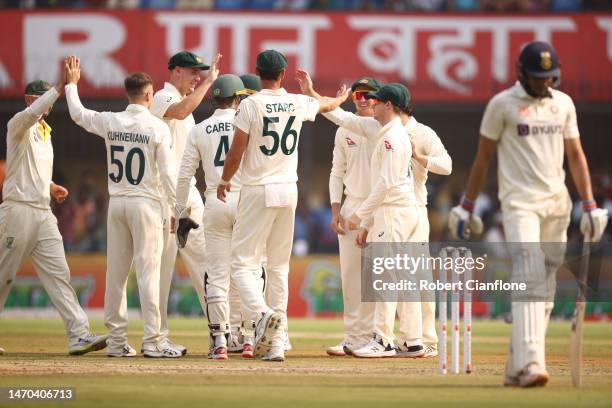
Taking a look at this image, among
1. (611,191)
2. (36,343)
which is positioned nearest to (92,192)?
(611,191)

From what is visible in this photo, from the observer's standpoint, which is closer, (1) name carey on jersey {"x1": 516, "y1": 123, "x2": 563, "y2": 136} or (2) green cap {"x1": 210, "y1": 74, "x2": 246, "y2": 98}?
(1) name carey on jersey {"x1": 516, "y1": 123, "x2": 563, "y2": 136}

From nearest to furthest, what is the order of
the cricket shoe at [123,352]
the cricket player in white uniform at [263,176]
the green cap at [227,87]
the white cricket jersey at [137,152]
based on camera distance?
the cricket player in white uniform at [263,176] → the white cricket jersey at [137,152] → the cricket shoe at [123,352] → the green cap at [227,87]

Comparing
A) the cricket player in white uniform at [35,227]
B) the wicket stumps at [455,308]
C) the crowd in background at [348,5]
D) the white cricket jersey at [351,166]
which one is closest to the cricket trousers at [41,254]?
the cricket player in white uniform at [35,227]

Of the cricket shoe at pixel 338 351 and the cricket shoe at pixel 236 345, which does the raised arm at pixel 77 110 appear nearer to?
the cricket shoe at pixel 236 345

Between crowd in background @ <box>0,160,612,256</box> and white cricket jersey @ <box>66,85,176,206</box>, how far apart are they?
10810mm

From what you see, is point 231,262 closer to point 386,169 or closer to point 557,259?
point 386,169

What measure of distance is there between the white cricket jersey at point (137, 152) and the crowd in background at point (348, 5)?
42.8ft

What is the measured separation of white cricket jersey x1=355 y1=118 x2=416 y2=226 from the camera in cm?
1045

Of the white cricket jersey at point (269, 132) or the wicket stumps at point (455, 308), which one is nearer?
the wicket stumps at point (455, 308)

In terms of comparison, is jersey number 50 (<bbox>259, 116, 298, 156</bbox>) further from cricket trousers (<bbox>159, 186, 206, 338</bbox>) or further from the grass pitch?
the grass pitch

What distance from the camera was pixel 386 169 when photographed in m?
10.5

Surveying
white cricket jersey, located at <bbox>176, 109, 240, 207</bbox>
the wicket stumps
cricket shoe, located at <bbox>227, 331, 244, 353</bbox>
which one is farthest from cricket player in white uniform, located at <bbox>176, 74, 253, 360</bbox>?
the wicket stumps

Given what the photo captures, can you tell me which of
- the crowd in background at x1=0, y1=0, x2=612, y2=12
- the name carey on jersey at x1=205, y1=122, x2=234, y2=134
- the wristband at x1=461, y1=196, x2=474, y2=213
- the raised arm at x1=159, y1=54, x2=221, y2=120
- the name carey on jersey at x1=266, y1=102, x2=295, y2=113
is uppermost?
the crowd in background at x1=0, y1=0, x2=612, y2=12

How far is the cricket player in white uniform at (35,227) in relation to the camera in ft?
36.0
